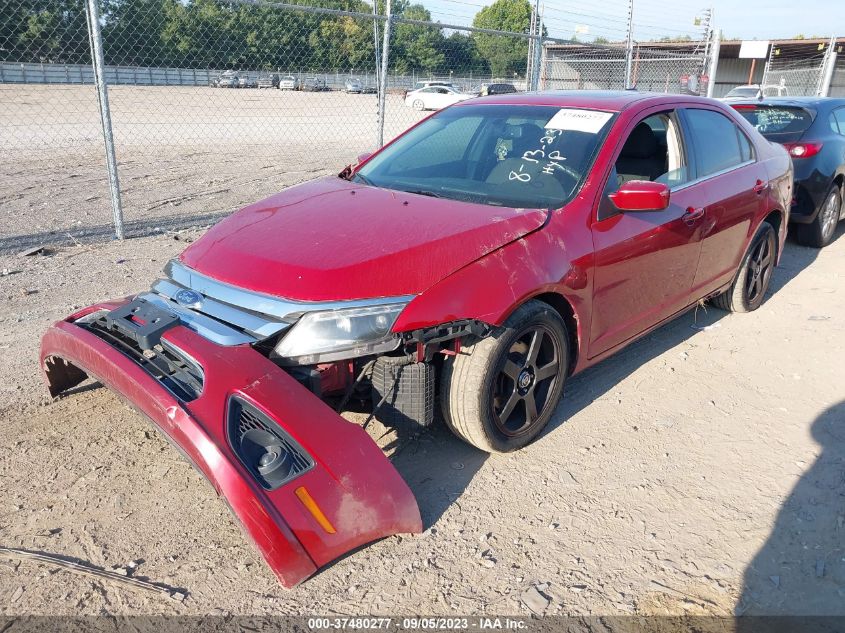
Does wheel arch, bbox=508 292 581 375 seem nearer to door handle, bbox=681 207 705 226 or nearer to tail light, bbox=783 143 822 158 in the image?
door handle, bbox=681 207 705 226

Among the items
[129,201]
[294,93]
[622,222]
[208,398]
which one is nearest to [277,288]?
[208,398]

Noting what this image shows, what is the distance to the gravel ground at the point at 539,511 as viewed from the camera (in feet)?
8.12

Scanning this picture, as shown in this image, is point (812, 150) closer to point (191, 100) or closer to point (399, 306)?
point (399, 306)

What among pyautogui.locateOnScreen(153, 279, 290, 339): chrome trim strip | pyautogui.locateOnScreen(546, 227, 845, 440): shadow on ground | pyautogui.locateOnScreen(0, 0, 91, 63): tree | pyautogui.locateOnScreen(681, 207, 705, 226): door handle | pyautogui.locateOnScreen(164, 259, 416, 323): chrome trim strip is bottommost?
pyautogui.locateOnScreen(546, 227, 845, 440): shadow on ground

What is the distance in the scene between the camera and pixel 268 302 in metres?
2.78

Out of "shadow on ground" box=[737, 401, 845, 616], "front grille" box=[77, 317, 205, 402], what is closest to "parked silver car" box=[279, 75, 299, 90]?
"front grille" box=[77, 317, 205, 402]

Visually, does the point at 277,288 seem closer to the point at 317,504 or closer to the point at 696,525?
the point at 317,504

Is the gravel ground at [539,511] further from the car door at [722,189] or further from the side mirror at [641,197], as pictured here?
the side mirror at [641,197]

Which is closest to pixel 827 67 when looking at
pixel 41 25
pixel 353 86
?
pixel 353 86

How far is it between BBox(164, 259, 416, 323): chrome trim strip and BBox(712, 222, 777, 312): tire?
3450 mm

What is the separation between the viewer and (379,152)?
14.5ft

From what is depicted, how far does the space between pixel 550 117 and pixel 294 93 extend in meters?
23.9

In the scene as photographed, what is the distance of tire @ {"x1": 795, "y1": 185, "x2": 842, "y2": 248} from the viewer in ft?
24.0

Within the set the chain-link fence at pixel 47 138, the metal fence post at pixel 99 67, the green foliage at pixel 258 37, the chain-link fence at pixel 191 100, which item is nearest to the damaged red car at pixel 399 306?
the metal fence post at pixel 99 67
